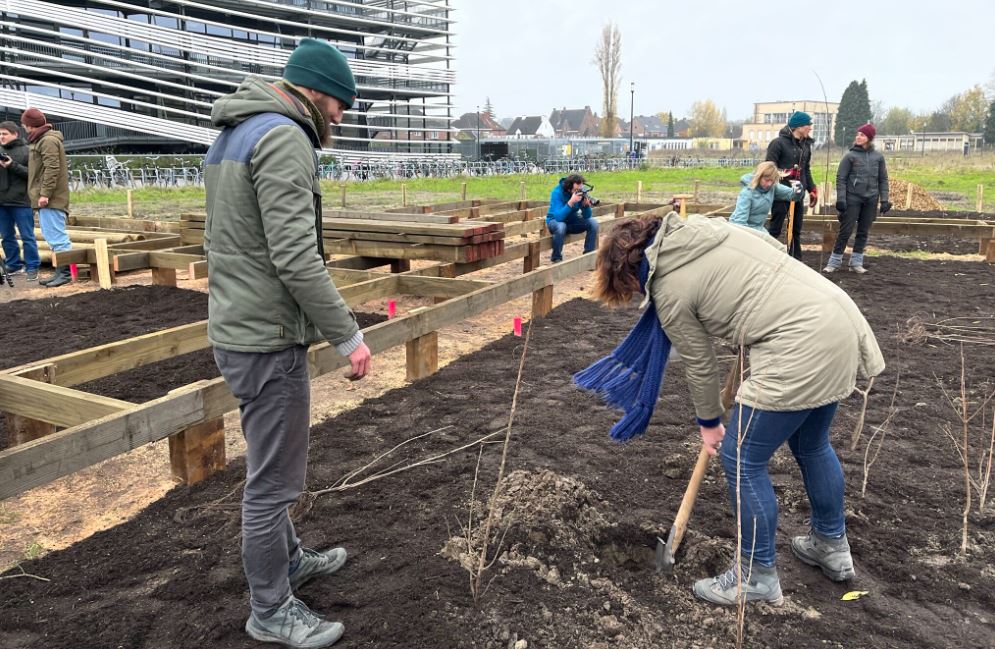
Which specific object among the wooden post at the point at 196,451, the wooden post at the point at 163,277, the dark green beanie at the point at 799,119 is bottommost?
the wooden post at the point at 196,451

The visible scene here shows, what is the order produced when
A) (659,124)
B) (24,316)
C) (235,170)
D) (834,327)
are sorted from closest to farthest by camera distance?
(235,170)
(834,327)
(24,316)
(659,124)

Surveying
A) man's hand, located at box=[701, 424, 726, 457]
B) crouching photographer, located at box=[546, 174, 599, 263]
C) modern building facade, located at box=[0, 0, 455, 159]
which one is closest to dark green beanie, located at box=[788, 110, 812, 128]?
crouching photographer, located at box=[546, 174, 599, 263]

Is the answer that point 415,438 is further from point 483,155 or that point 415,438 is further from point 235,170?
point 483,155

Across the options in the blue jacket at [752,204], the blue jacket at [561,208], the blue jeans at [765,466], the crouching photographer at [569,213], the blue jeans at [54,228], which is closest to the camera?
the blue jeans at [765,466]

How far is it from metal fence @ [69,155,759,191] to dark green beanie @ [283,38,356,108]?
2958 centimetres

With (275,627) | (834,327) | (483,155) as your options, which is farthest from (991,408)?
(483,155)

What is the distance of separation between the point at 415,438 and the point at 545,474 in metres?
1.03

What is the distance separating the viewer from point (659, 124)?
147 meters

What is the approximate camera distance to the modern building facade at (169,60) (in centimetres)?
3803

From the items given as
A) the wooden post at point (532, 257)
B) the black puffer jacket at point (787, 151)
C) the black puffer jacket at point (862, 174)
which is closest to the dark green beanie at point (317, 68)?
the wooden post at point (532, 257)

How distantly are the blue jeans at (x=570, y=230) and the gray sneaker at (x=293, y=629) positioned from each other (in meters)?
7.68

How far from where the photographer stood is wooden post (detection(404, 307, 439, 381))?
214 inches

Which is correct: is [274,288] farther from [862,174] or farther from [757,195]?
[862,174]

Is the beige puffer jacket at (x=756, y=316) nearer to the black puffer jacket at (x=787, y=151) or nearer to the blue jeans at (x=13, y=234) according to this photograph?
the black puffer jacket at (x=787, y=151)
